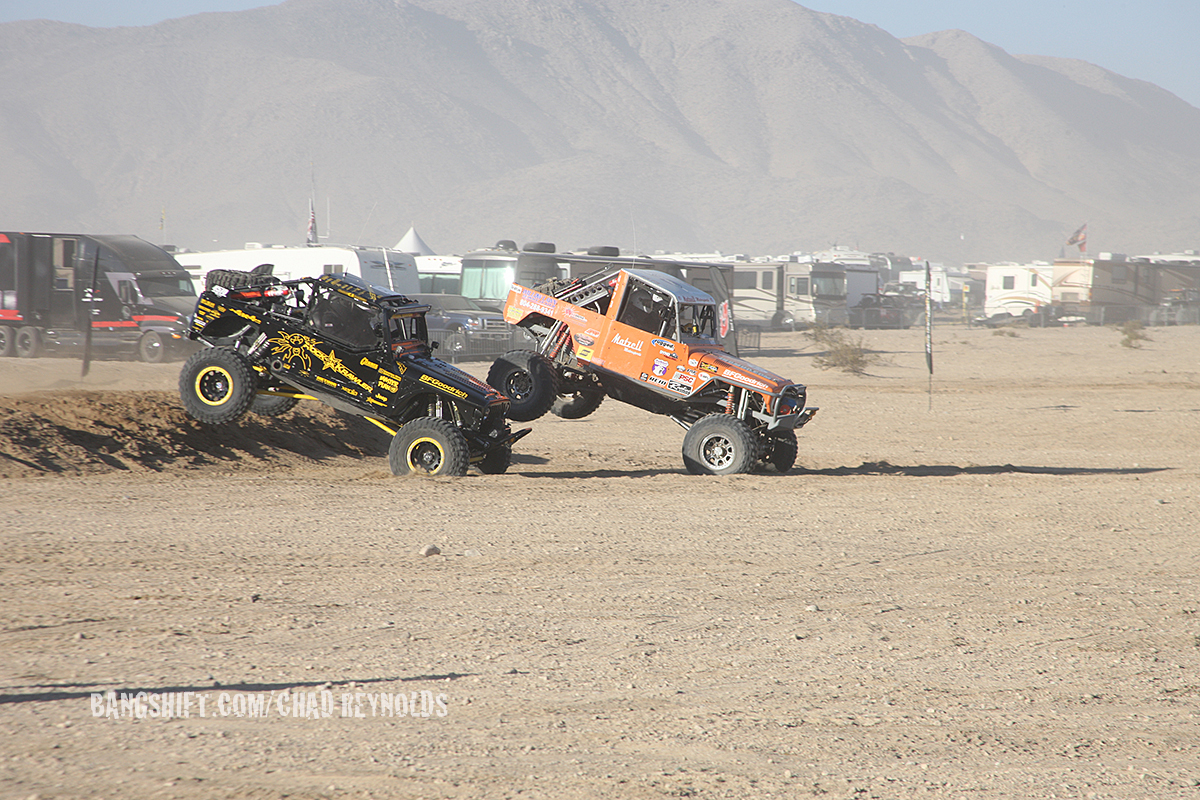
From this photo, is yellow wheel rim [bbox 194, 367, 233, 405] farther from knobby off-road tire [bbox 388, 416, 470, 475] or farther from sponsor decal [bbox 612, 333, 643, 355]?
sponsor decal [bbox 612, 333, 643, 355]

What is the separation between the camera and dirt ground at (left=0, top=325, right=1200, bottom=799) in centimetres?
423

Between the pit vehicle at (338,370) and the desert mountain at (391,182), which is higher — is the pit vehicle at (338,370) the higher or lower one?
the lower one

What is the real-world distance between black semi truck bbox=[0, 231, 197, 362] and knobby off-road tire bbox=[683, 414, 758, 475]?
13467 mm

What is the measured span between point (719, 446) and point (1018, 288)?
47550 millimetres

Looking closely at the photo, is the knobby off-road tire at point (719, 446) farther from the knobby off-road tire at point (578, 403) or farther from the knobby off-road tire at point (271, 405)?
the knobby off-road tire at point (271, 405)

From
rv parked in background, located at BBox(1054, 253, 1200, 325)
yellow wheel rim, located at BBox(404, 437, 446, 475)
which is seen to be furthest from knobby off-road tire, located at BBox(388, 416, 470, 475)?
rv parked in background, located at BBox(1054, 253, 1200, 325)

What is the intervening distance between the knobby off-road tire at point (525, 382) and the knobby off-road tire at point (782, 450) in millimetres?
2739

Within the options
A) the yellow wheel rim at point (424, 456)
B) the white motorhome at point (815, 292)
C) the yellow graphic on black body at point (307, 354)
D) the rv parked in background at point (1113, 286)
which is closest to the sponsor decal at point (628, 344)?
the yellow wheel rim at point (424, 456)

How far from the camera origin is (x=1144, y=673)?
5688 millimetres

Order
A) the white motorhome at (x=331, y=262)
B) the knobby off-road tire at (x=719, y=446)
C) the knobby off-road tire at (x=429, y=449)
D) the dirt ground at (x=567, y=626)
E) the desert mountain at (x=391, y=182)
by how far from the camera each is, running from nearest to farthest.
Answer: the dirt ground at (x=567, y=626) → the knobby off-road tire at (x=429, y=449) → the knobby off-road tire at (x=719, y=446) → the white motorhome at (x=331, y=262) → the desert mountain at (x=391, y=182)

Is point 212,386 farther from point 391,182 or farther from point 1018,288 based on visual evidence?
point 391,182

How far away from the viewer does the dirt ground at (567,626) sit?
4234 millimetres

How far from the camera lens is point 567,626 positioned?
6129 millimetres

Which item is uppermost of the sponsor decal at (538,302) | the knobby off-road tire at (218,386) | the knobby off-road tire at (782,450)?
the sponsor decal at (538,302)
